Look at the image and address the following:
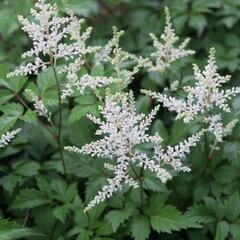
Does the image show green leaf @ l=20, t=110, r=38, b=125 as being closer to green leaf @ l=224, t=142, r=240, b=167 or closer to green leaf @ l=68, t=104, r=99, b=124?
green leaf @ l=68, t=104, r=99, b=124

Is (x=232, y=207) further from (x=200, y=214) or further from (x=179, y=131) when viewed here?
(x=179, y=131)

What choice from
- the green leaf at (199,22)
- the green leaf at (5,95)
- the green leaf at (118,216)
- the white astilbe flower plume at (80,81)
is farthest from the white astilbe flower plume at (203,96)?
the green leaf at (199,22)

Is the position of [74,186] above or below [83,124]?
below

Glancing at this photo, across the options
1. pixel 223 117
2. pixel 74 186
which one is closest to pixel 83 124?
pixel 74 186

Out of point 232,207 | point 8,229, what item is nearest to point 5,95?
point 8,229

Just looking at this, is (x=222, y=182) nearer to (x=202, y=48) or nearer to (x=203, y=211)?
(x=203, y=211)

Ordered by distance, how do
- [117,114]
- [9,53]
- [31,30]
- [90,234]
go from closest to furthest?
[117,114]
[31,30]
[90,234]
[9,53]
